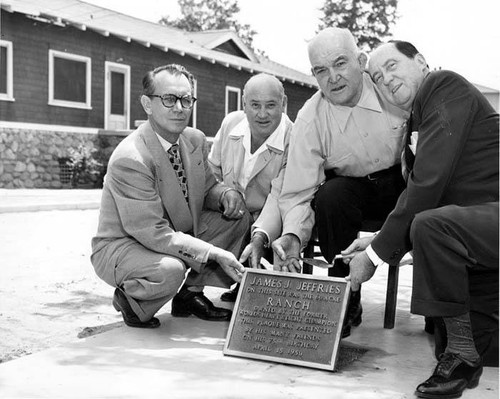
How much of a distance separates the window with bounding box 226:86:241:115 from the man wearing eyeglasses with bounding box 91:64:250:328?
2019cm

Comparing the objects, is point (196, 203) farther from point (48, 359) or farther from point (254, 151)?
point (48, 359)

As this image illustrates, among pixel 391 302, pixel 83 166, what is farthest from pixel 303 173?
pixel 83 166

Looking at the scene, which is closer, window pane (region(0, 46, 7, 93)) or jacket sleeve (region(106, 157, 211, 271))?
jacket sleeve (region(106, 157, 211, 271))

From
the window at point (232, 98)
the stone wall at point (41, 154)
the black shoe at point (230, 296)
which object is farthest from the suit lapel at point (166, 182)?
the window at point (232, 98)

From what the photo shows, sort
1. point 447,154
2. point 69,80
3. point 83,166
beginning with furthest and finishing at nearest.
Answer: point 69,80 < point 83,166 < point 447,154

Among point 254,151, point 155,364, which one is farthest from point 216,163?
point 155,364

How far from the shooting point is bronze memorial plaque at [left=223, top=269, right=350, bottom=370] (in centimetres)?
349

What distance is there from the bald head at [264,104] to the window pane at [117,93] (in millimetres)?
16208

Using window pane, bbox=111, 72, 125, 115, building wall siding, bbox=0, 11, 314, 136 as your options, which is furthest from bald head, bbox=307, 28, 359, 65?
window pane, bbox=111, 72, 125, 115

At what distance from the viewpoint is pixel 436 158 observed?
10.4 ft

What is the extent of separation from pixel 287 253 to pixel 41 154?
49.7 feet

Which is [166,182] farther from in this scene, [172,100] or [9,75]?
[9,75]

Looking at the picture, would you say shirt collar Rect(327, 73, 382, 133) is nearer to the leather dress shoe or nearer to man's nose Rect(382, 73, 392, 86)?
man's nose Rect(382, 73, 392, 86)

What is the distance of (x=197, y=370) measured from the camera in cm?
338
